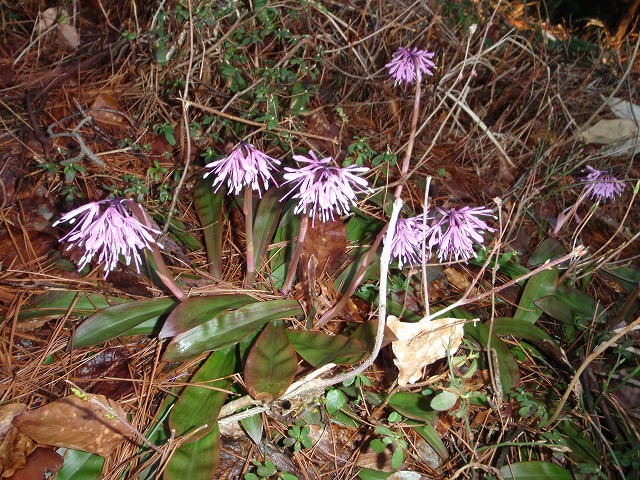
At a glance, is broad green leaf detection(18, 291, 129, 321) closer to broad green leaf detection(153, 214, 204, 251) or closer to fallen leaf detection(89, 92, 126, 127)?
broad green leaf detection(153, 214, 204, 251)

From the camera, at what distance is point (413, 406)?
1524mm

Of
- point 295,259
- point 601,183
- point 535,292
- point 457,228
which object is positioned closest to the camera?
point 457,228

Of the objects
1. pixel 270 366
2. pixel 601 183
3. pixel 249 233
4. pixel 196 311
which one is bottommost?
pixel 601 183

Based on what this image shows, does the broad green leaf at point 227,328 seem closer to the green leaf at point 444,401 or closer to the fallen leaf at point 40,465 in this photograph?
the fallen leaf at point 40,465

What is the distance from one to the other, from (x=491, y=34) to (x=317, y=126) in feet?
5.77

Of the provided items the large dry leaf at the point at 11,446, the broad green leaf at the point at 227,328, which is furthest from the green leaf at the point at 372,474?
the large dry leaf at the point at 11,446

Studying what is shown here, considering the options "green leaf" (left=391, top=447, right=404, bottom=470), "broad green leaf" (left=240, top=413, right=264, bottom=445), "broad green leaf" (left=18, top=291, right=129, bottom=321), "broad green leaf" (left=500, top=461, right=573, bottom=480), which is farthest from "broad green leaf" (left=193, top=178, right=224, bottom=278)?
"broad green leaf" (left=500, top=461, right=573, bottom=480)

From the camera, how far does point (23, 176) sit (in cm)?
202

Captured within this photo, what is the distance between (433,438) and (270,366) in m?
0.58

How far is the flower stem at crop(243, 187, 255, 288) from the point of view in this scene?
4.99ft

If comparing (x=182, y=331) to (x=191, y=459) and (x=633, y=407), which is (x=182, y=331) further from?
(x=633, y=407)

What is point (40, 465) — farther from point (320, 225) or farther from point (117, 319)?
point (320, 225)

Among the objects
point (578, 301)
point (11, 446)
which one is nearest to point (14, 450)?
point (11, 446)

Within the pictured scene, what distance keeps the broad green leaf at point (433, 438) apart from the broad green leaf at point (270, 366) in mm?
462
